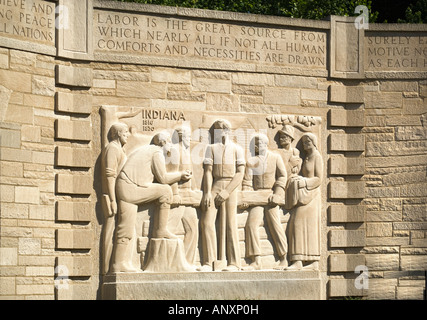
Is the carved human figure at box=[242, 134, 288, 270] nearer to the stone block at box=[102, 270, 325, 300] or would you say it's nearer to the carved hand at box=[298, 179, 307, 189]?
the carved hand at box=[298, 179, 307, 189]

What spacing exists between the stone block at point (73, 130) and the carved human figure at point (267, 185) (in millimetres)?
2879

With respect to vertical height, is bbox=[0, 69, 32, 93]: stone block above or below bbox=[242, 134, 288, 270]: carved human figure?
above

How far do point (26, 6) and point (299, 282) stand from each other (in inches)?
257

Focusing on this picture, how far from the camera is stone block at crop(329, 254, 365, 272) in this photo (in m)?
18.1

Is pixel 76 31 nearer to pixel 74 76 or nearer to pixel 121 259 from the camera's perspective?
pixel 74 76

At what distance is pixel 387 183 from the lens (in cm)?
1845

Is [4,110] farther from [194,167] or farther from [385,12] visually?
[385,12]

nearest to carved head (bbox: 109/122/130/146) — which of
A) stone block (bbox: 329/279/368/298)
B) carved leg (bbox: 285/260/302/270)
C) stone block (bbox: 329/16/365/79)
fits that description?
carved leg (bbox: 285/260/302/270)

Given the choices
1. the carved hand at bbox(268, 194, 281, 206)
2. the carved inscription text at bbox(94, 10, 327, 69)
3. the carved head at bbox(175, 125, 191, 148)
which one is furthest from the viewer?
the carved hand at bbox(268, 194, 281, 206)

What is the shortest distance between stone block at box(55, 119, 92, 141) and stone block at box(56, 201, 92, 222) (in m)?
1.07

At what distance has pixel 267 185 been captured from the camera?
17.7 meters

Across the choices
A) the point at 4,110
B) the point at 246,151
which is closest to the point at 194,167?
the point at 246,151

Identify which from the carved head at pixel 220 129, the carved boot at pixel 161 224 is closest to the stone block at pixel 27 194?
the carved boot at pixel 161 224

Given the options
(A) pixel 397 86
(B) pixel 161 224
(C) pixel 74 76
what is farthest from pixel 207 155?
(A) pixel 397 86
